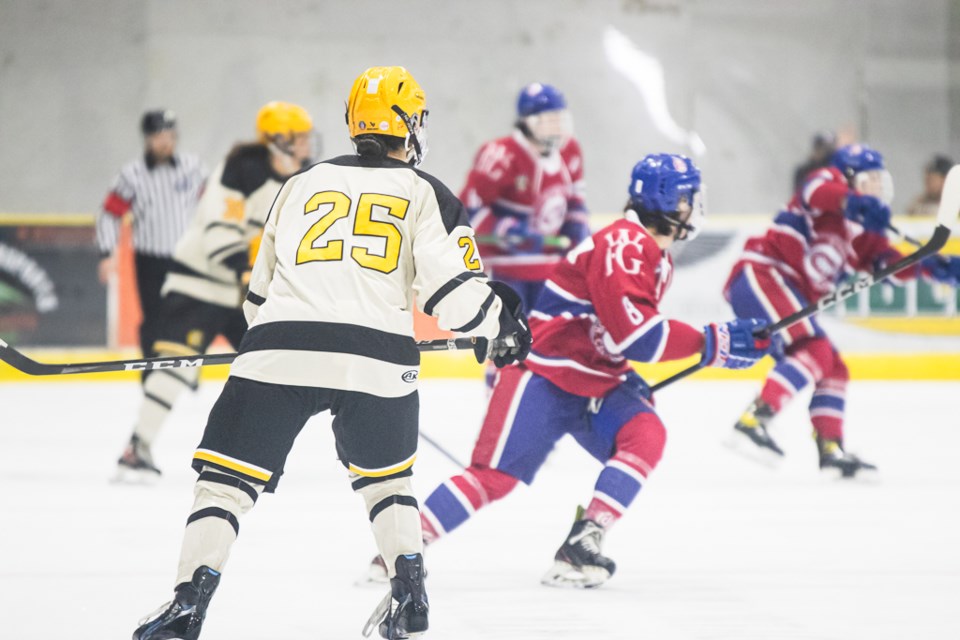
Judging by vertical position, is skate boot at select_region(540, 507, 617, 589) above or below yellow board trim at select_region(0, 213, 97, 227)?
below

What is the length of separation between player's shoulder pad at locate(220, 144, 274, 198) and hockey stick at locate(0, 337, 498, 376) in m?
1.85

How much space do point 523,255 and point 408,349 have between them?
10.5 feet

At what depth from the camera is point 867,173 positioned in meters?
4.73

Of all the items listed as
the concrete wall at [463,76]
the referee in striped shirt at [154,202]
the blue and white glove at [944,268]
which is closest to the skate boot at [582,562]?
the blue and white glove at [944,268]

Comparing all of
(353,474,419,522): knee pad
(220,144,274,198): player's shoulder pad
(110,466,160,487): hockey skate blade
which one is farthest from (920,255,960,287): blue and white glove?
(353,474,419,522): knee pad

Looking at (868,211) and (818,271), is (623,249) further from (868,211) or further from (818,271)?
(818,271)

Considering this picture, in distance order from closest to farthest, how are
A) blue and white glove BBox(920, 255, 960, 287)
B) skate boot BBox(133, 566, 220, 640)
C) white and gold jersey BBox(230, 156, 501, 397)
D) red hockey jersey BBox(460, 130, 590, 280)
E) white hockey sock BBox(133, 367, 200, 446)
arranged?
skate boot BBox(133, 566, 220, 640), white and gold jersey BBox(230, 156, 501, 397), white hockey sock BBox(133, 367, 200, 446), blue and white glove BBox(920, 255, 960, 287), red hockey jersey BBox(460, 130, 590, 280)

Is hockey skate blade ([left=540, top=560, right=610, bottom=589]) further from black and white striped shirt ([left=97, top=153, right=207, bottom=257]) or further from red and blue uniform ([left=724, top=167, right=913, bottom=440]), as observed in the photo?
black and white striped shirt ([left=97, top=153, right=207, bottom=257])

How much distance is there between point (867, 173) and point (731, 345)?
187cm

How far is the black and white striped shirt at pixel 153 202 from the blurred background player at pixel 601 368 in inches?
119

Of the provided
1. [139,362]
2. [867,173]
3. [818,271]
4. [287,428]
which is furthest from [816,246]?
[287,428]

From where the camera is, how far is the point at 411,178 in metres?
2.41

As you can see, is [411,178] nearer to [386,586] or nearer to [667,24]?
[386,586]

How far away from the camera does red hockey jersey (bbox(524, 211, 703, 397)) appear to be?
3045 mm
